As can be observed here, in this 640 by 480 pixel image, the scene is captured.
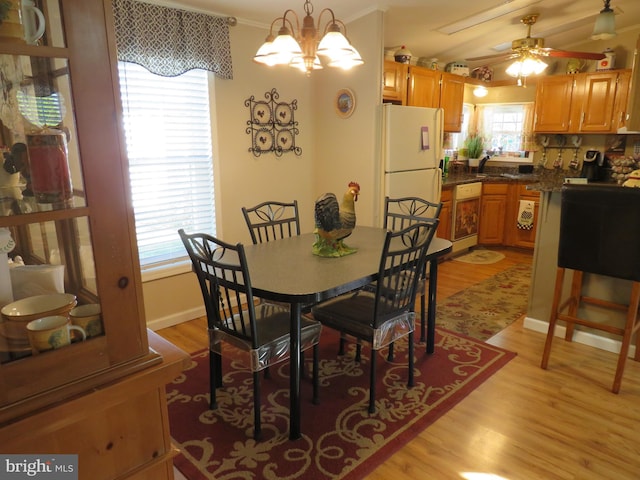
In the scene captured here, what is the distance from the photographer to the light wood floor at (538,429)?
186cm

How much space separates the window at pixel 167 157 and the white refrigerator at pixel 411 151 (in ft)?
5.08

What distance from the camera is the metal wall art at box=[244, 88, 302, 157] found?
3666 millimetres

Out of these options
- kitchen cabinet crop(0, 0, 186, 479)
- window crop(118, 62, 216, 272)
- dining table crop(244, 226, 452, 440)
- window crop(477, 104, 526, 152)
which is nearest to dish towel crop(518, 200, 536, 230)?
window crop(477, 104, 526, 152)

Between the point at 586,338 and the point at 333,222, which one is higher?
the point at 333,222

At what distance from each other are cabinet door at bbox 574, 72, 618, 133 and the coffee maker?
0.32 meters

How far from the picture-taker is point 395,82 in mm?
4203

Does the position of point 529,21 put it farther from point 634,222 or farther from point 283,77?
point 634,222

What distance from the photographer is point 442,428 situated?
2.13m

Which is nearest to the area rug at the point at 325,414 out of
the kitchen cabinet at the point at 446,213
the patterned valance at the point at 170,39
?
the patterned valance at the point at 170,39

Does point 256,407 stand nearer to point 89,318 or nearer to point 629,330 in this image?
point 89,318

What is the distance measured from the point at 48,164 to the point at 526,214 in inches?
213

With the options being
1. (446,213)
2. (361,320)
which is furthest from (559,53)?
(361,320)

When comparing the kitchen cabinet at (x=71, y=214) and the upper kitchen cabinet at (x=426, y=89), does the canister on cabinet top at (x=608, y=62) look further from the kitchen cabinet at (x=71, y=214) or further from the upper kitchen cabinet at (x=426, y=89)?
the kitchen cabinet at (x=71, y=214)

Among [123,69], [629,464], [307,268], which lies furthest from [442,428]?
[123,69]
